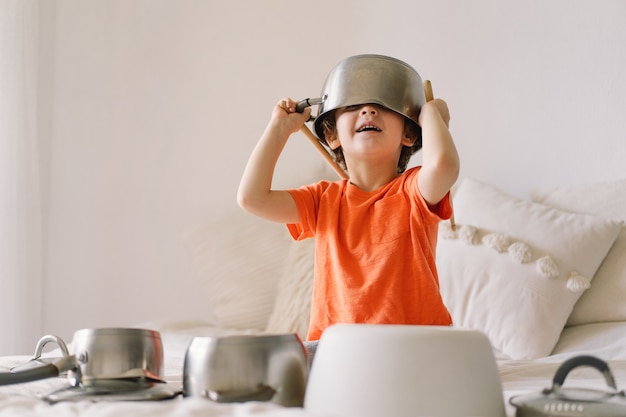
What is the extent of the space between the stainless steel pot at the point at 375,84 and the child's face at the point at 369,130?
6 centimetres

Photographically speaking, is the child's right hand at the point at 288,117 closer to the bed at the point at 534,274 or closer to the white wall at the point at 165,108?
the bed at the point at 534,274

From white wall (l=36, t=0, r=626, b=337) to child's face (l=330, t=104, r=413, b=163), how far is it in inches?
A: 38.1

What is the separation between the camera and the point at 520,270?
1.57m

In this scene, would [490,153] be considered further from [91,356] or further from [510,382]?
[91,356]

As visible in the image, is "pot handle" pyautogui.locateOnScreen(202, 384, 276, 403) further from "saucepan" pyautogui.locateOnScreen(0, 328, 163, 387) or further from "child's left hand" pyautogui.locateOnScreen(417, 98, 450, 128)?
"child's left hand" pyautogui.locateOnScreen(417, 98, 450, 128)

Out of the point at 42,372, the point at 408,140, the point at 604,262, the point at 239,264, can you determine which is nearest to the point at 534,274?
the point at 604,262

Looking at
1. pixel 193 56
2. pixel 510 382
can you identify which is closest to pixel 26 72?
pixel 193 56

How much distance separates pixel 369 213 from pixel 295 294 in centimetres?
70

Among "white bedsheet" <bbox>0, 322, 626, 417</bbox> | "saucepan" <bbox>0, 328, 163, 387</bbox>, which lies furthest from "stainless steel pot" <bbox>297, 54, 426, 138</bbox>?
"saucepan" <bbox>0, 328, 163, 387</bbox>

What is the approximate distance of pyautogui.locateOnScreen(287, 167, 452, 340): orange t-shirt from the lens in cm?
113

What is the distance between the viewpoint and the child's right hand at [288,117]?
3.96 feet

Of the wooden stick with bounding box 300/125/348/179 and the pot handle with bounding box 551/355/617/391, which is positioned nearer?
the pot handle with bounding box 551/355/617/391

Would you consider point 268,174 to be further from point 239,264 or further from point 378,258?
point 239,264

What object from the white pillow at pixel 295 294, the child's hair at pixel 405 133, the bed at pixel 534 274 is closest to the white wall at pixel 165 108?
the white pillow at pixel 295 294
